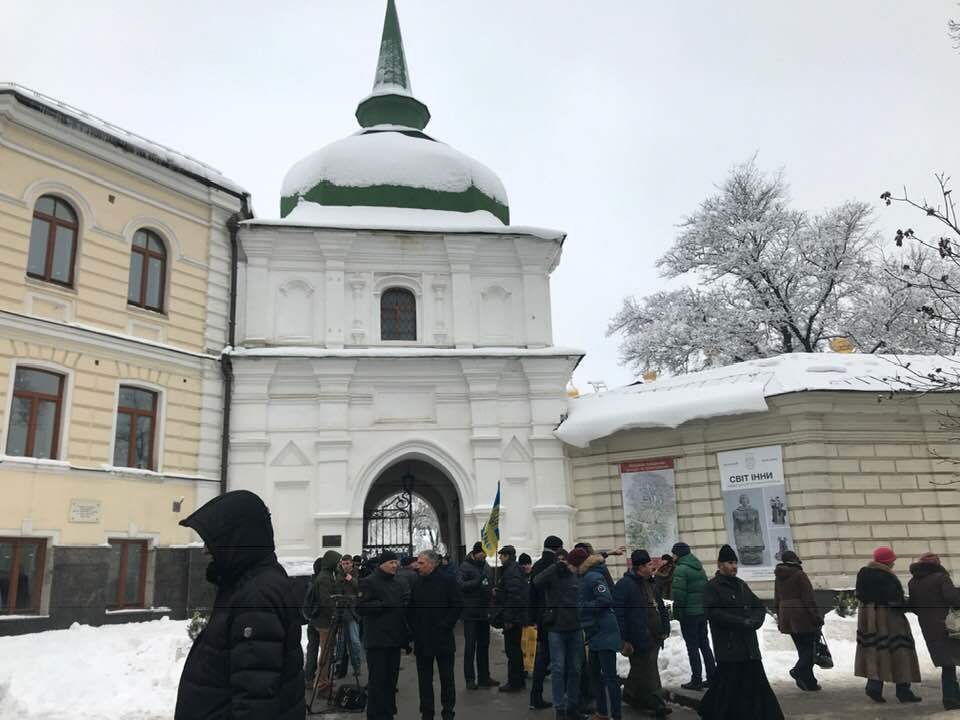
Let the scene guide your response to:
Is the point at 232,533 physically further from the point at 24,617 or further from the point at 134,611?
the point at 134,611

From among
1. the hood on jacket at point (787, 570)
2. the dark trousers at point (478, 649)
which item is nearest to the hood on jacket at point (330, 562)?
the dark trousers at point (478, 649)

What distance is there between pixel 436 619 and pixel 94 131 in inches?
514

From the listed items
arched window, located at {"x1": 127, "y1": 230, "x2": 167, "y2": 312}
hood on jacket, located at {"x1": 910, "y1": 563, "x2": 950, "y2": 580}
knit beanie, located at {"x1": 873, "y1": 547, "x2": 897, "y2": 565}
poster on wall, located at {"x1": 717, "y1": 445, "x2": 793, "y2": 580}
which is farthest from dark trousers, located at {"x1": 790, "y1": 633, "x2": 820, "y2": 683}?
arched window, located at {"x1": 127, "y1": 230, "x2": 167, "y2": 312}

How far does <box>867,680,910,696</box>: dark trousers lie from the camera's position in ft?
29.2

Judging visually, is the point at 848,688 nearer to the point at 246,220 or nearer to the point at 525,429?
the point at 525,429

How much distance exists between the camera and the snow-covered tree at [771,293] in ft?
85.9

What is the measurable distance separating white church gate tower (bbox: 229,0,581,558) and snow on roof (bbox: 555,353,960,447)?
1.40 meters

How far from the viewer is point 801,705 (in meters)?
8.83

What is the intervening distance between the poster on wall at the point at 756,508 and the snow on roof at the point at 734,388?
42.8 inches

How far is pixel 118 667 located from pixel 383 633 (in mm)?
4627

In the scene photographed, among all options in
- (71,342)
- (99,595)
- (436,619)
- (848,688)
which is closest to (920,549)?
(848,688)

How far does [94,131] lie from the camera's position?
16.3 meters

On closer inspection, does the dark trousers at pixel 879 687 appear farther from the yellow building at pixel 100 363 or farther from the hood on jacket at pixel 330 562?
the yellow building at pixel 100 363

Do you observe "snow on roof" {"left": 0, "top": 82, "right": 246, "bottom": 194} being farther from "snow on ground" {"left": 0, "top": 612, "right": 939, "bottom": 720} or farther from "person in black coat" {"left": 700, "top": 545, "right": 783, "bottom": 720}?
"person in black coat" {"left": 700, "top": 545, "right": 783, "bottom": 720}
